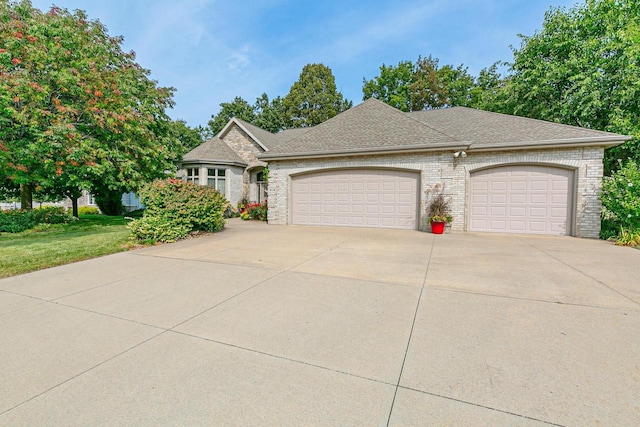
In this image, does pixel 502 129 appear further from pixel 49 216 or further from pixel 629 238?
pixel 49 216

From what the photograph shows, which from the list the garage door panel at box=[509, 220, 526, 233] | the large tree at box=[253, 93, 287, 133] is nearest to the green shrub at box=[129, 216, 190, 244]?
the garage door panel at box=[509, 220, 526, 233]

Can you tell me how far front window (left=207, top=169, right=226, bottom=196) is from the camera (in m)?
16.1

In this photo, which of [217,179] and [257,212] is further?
[217,179]

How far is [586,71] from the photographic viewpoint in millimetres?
11922

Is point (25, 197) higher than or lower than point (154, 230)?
higher

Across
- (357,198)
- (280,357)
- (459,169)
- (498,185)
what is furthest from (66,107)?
(498,185)

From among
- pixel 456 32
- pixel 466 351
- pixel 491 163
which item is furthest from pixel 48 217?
pixel 456 32

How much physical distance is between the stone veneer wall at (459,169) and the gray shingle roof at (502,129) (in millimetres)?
432

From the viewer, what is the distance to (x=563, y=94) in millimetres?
12898

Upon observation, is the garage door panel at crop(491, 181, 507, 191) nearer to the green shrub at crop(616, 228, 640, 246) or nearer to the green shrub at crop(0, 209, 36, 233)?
the green shrub at crop(616, 228, 640, 246)

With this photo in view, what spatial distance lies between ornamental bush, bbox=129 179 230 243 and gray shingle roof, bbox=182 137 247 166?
7.13m

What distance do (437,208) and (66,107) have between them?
13.2 meters

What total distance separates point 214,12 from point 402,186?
848 centimetres

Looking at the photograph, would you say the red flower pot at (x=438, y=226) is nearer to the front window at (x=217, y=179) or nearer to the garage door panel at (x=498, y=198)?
the garage door panel at (x=498, y=198)
